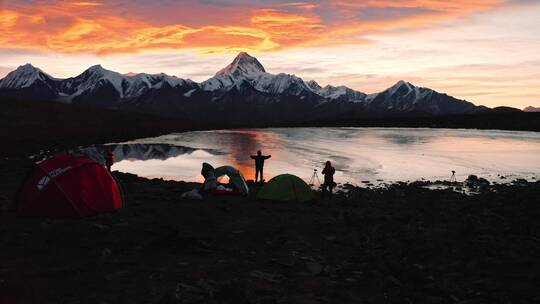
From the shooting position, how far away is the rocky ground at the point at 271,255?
31.1ft

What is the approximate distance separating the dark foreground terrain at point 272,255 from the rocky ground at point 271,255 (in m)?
0.03

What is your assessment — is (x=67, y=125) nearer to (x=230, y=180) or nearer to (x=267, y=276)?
(x=230, y=180)

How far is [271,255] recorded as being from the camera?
12.4 meters

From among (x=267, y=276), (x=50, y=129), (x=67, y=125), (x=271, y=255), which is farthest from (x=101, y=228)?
(x=67, y=125)

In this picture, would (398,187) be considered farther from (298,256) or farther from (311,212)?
(298,256)

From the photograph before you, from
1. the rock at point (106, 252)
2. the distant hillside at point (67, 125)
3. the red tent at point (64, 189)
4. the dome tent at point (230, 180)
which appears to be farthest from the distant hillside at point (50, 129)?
the rock at point (106, 252)

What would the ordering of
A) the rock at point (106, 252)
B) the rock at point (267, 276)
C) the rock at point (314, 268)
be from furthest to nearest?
the rock at point (106, 252), the rock at point (314, 268), the rock at point (267, 276)

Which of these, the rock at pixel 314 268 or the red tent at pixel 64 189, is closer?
the rock at pixel 314 268

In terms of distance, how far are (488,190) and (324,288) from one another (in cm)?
2142

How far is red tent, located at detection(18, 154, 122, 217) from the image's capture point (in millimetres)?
15125

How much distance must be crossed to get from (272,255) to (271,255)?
0.09 feet

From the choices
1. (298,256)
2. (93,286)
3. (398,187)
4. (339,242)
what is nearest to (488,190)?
(398,187)

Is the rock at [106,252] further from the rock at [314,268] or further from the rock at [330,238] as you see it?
the rock at [330,238]

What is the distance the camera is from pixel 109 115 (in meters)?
158
